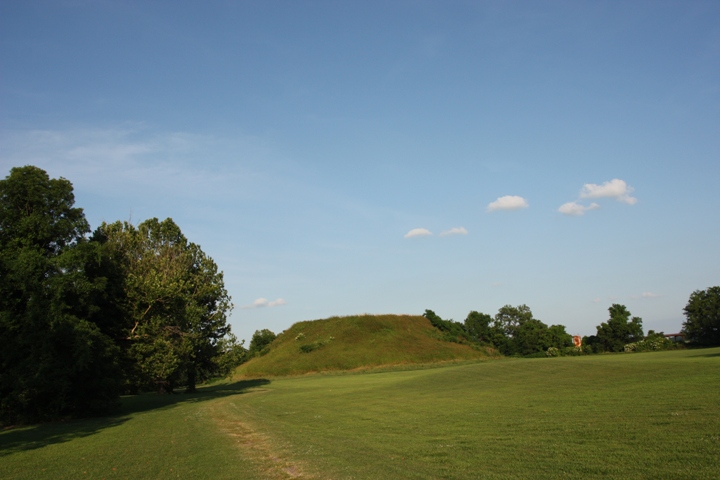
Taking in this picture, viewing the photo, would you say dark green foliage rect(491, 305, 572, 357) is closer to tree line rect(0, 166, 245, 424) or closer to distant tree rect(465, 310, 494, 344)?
distant tree rect(465, 310, 494, 344)

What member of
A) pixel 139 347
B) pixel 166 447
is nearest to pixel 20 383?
pixel 139 347

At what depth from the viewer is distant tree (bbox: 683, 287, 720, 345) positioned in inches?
3308

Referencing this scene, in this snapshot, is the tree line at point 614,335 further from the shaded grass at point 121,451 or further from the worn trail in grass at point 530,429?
the shaded grass at point 121,451

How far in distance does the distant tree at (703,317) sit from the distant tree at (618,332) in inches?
353

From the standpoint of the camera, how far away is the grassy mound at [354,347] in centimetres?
8456

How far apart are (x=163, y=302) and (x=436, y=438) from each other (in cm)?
2797

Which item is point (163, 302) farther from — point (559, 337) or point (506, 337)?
point (506, 337)

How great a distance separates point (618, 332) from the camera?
291 ft

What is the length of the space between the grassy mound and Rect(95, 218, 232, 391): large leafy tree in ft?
118

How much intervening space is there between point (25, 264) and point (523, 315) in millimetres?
137478

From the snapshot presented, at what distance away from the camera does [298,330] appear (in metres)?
105

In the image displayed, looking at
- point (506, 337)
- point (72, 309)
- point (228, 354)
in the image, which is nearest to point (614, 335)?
point (506, 337)

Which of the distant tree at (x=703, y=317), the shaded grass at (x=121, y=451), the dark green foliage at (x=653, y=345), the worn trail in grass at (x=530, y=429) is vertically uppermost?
the distant tree at (x=703, y=317)

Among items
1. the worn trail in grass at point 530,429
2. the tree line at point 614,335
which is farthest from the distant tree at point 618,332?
the worn trail in grass at point 530,429
